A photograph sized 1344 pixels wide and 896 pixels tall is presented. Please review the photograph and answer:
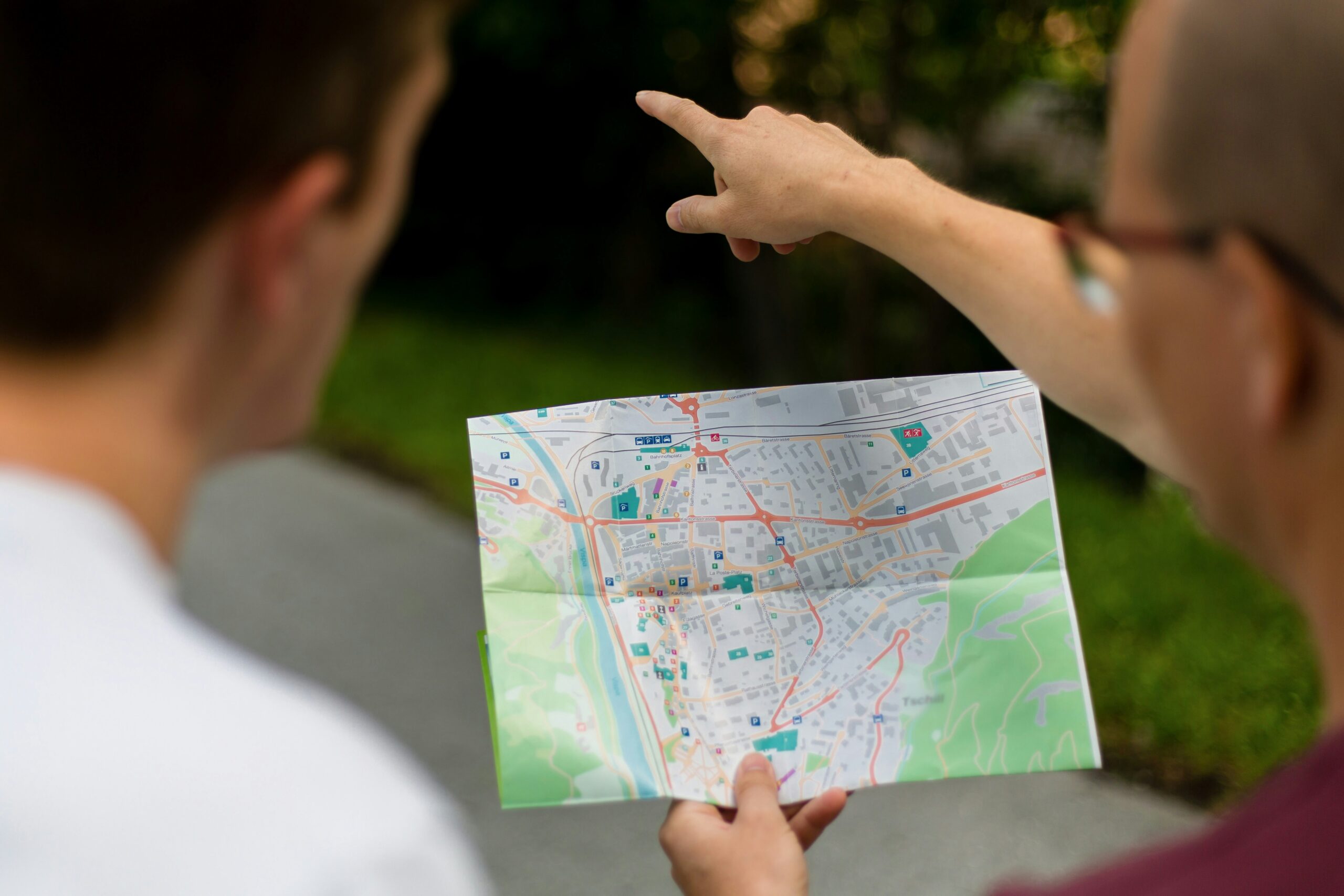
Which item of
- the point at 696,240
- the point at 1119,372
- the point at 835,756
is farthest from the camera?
the point at 696,240

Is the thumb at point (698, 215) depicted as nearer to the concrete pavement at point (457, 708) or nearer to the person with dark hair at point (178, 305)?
the person with dark hair at point (178, 305)

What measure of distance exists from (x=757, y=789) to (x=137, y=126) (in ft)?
3.02

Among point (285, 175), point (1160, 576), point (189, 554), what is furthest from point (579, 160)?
point (285, 175)

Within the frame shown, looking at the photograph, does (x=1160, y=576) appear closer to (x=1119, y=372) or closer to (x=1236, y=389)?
(x=1119, y=372)

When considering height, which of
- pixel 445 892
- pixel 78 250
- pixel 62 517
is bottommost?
pixel 445 892

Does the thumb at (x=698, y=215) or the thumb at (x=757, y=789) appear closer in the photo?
the thumb at (x=757, y=789)

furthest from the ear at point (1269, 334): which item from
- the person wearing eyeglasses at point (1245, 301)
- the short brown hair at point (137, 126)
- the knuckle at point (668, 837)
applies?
the knuckle at point (668, 837)

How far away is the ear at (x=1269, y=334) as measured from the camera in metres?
0.62

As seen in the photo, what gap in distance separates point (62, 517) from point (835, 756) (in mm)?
885

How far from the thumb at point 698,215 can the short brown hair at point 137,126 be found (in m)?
0.94

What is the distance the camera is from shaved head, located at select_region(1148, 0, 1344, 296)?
0.59 m

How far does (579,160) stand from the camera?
30.4 feet

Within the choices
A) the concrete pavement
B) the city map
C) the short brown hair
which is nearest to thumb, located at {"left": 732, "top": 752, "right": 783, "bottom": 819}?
the city map

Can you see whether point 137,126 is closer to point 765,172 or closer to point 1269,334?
point 1269,334
